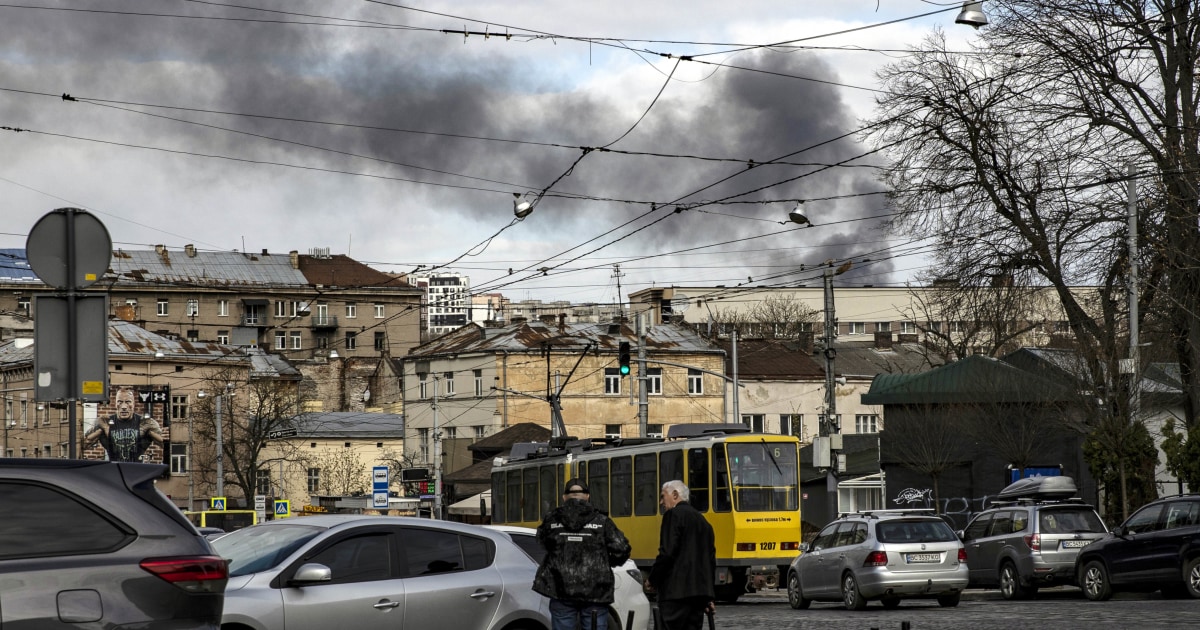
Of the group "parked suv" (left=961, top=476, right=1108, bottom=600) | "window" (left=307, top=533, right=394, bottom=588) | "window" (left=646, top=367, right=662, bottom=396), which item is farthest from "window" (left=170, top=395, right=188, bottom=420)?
"window" (left=307, top=533, right=394, bottom=588)

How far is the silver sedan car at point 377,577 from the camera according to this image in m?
10.1

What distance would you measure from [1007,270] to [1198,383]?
601cm

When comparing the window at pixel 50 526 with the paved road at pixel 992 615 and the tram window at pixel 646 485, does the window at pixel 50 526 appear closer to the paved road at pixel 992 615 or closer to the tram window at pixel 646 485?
the paved road at pixel 992 615

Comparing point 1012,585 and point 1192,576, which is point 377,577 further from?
point 1012,585

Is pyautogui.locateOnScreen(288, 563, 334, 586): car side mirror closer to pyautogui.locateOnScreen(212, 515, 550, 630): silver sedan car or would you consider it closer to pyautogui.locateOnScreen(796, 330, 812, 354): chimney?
pyautogui.locateOnScreen(212, 515, 550, 630): silver sedan car

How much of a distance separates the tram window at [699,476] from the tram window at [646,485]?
77 cm

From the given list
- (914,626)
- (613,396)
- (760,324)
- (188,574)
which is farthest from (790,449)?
(760,324)

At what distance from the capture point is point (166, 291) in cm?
11450

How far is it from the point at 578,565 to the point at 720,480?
56.9ft

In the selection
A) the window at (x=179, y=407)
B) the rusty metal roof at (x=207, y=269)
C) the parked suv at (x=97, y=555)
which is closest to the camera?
the parked suv at (x=97, y=555)

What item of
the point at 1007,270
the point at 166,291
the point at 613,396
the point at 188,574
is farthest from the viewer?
the point at 166,291

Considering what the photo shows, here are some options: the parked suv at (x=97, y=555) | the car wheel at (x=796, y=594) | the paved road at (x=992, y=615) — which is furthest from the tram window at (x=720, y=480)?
the parked suv at (x=97, y=555)

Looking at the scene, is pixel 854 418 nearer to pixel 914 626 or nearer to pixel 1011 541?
pixel 1011 541

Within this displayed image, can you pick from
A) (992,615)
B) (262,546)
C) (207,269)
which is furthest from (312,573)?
(207,269)
